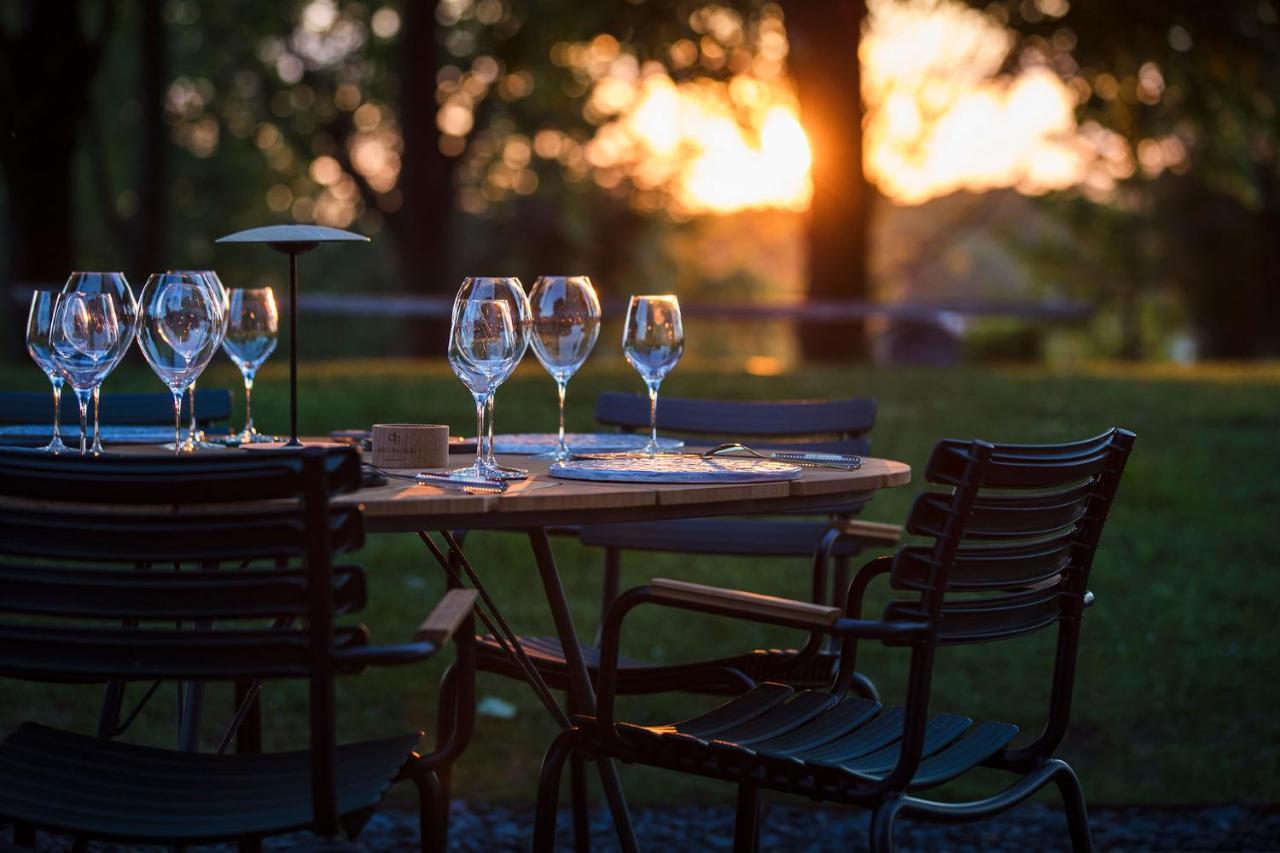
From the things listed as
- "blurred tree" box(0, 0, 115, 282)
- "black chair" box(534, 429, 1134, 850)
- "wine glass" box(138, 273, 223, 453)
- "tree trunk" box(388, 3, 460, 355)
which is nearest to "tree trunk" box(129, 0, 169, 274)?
"blurred tree" box(0, 0, 115, 282)

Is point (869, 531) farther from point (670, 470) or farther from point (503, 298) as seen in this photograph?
point (503, 298)


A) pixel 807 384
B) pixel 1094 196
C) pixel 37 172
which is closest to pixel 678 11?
pixel 37 172

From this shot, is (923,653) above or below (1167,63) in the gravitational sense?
below

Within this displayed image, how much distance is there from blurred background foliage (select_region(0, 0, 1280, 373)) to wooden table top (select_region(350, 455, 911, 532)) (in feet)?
34.4

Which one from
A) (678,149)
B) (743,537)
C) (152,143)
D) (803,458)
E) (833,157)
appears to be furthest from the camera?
(678,149)

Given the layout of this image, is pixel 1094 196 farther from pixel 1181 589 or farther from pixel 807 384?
pixel 1181 589

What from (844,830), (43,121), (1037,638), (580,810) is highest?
(43,121)

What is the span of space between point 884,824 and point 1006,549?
55cm

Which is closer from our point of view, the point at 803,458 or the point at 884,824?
the point at 884,824

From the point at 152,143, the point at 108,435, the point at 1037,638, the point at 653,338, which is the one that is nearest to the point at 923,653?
the point at 653,338

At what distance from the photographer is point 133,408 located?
3.96 m

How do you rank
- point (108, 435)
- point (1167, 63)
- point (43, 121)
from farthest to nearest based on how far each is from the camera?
point (1167, 63)
point (43, 121)
point (108, 435)

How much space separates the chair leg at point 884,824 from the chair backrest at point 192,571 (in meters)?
0.84

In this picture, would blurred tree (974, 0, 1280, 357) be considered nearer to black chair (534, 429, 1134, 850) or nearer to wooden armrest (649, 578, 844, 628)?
black chair (534, 429, 1134, 850)
